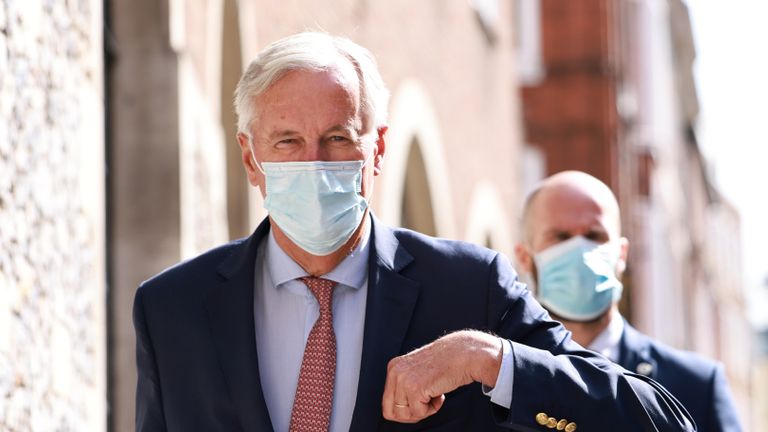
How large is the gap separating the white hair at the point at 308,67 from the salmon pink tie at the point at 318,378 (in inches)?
15.7

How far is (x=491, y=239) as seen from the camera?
14.5 meters

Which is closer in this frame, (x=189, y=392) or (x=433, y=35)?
(x=189, y=392)

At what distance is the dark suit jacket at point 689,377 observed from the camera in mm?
4809

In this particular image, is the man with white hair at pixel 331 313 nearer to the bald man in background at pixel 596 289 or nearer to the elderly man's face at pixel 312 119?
the elderly man's face at pixel 312 119

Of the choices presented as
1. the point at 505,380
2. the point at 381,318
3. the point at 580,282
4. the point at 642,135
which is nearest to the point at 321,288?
the point at 381,318

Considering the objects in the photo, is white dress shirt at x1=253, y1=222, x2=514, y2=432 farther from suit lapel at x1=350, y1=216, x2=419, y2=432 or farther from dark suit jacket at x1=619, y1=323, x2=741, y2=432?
dark suit jacket at x1=619, y1=323, x2=741, y2=432

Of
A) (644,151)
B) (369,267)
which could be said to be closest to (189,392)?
(369,267)

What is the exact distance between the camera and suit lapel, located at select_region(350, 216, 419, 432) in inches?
124

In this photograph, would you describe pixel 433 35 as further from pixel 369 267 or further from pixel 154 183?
pixel 369 267

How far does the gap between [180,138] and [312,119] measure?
342 cm

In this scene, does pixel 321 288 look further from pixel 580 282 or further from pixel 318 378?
pixel 580 282

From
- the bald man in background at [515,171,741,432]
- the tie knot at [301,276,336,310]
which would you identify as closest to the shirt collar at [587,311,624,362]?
the bald man in background at [515,171,741,432]

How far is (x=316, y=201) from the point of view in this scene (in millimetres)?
3273

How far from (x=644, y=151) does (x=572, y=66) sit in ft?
15.2
